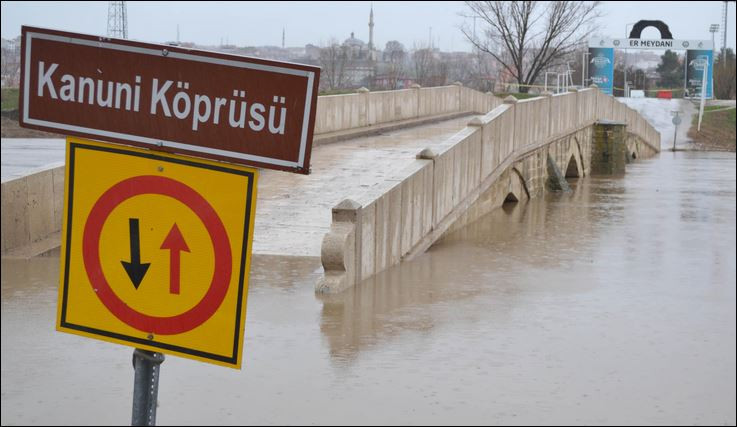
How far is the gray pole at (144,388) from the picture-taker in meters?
3.11

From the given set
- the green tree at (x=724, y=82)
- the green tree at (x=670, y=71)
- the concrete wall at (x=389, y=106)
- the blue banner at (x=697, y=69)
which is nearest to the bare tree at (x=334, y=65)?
the concrete wall at (x=389, y=106)

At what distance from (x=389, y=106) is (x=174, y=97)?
1052 inches

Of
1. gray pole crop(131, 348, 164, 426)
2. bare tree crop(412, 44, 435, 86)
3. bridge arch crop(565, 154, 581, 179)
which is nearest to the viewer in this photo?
gray pole crop(131, 348, 164, 426)

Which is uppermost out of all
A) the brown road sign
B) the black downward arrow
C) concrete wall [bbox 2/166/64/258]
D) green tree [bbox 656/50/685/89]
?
green tree [bbox 656/50/685/89]

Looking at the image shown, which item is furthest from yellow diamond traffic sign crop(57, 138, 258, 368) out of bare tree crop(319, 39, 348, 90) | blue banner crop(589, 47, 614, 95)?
blue banner crop(589, 47, 614, 95)

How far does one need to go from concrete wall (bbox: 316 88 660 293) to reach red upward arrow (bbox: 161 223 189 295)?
960 cm

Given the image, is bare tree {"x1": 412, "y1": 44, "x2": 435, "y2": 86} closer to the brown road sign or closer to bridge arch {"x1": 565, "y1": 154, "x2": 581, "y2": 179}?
bridge arch {"x1": 565, "y1": 154, "x2": 581, "y2": 179}

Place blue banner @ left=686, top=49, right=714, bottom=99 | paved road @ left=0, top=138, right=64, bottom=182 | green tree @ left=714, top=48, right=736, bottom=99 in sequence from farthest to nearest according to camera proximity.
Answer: green tree @ left=714, top=48, right=736, bottom=99 → blue banner @ left=686, top=49, right=714, bottom=99 → paved road @ left=0, top=138, right=64, bottom=182

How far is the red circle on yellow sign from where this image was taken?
3207 mm

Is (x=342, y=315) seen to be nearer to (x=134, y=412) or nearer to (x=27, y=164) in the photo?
(x=134, y=412)

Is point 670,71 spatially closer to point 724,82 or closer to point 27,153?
point 724,82

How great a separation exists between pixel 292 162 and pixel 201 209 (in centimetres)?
30

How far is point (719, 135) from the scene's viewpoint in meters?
62.4

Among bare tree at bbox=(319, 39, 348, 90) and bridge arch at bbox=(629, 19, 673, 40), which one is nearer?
bare tree at bbox=(319, 39, 348, 90)
